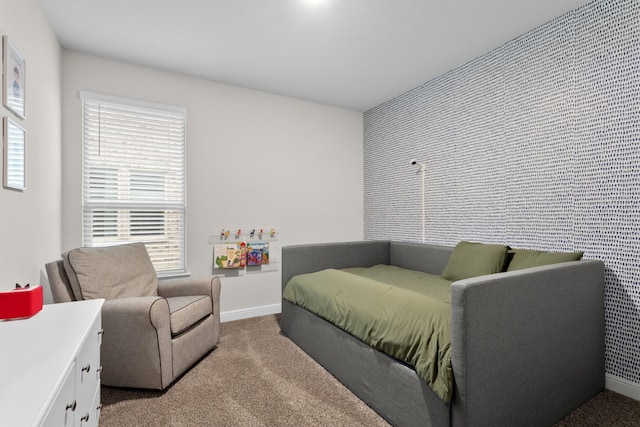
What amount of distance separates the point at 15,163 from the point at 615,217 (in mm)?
3466

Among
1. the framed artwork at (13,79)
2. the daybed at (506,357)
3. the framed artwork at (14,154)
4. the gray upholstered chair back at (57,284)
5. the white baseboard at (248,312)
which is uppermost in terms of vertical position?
the framed artwork at (13,79)

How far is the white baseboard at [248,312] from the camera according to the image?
3318 millimetres

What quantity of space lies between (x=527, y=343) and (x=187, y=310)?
2025 mm

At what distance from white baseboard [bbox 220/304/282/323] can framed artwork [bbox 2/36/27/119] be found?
2322 mm

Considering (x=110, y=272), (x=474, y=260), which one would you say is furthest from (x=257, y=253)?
(x=474, y=260)

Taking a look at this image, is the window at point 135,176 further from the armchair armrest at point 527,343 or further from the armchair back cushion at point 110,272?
the armchair armrest at point 527,343

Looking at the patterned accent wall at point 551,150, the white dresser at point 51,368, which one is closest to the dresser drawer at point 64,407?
the white dresser at point 51,368

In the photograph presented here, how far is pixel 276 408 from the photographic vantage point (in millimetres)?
1819

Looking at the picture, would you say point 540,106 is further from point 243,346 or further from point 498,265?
point 243,346

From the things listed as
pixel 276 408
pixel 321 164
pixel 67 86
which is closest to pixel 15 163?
pixel 67 86

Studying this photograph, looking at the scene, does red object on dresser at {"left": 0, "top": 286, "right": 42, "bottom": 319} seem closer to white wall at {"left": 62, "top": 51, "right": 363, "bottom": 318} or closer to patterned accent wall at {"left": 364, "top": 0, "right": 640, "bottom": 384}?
white wall at {"left": 62, "top": 51, "right": 363, "bottom": 318}

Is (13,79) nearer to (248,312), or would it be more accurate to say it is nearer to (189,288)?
(189,288)

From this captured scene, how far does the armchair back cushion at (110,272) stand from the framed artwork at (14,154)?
0.56 m

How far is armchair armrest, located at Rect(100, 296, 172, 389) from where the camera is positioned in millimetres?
1899
